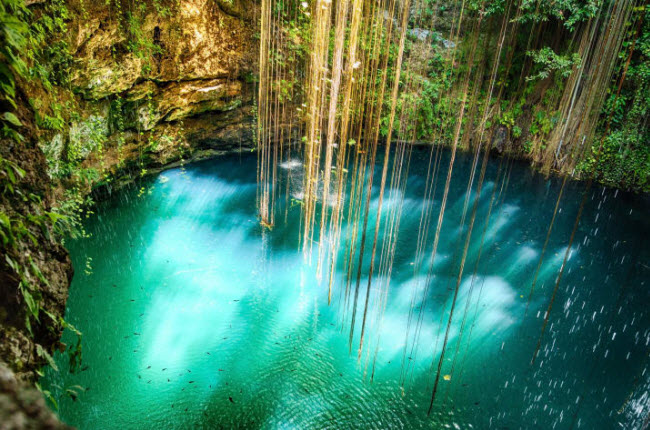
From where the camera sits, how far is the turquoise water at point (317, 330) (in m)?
3.25

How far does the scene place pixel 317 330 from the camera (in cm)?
416

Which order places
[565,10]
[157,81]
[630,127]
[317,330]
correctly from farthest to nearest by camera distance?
[630,127]
[565,10]
[157,81]
[317,330]

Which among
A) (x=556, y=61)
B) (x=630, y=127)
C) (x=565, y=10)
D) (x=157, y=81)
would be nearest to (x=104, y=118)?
(x=157, y=81)

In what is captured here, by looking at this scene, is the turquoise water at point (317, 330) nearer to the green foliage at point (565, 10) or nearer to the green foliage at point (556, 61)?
the green foliage at point (556, 61)

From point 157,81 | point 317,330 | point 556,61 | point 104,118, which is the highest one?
Result: point 556,61

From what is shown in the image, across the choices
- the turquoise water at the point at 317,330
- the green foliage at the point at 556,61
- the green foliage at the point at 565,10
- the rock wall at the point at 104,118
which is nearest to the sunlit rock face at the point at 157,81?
the rock wall at the point at 104,118

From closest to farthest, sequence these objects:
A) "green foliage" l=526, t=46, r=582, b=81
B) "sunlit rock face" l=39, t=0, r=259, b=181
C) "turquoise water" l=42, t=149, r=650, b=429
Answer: "turquoise water" l=42, t=149, r=650, b=429
"sunlit rock face" l=39, t=0, r=259, b=181
"green foliage" l=526, t=46, r=582, b=81

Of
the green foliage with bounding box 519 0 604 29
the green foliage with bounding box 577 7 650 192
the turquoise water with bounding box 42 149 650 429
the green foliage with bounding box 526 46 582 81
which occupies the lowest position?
the turquoise water with bounding box 42 149 650 429

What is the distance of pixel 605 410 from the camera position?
11.5 ft

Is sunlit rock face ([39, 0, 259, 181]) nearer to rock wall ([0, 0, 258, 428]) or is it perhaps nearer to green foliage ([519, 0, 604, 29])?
rock wall ([0, 0, 258, 428])

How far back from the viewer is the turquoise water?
3.25 metres

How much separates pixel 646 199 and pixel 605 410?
5421mm

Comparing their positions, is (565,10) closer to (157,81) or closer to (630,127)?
(630,127)

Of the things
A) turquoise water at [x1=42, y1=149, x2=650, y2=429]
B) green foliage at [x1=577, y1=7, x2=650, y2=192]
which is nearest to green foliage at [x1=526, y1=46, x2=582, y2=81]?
green foliage at [x1=577, y1=7, x2=650, y2=192]
